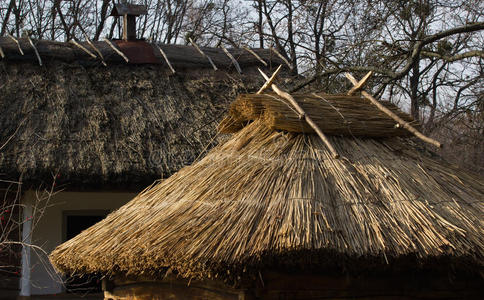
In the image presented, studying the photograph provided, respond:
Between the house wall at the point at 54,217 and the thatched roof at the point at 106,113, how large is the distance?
67 cm

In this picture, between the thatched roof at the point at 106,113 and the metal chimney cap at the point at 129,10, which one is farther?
the metal chimney cap at the point at 129,10

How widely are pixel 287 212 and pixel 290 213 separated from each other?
4 cm

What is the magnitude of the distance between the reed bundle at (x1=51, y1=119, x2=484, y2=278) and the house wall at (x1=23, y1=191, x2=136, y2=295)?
4646 mm

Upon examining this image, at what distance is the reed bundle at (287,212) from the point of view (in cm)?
409

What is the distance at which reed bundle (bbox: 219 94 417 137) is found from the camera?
5074 mm

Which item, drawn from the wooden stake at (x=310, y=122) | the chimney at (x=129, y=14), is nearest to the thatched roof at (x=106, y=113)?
the chimney at (x=129, y=14)

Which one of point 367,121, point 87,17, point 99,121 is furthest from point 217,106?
point 87,17

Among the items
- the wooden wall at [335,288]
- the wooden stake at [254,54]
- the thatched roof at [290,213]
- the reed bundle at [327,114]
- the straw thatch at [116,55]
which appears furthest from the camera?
the wooden stake at [254,54]

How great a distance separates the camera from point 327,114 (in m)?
5.24

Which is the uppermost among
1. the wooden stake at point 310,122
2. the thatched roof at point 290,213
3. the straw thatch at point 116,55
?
the straw thatch at point 116,55

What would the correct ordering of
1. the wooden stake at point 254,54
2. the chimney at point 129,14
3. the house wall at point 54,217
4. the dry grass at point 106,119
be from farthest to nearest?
the chimney at point 129,14 < the wooden stake at point 254,54 < the house wall at point 54,217 < the dry grass at point 106,119

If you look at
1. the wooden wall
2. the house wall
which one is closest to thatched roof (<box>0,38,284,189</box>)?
the house wall

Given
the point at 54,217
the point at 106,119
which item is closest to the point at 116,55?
the point at 106,119

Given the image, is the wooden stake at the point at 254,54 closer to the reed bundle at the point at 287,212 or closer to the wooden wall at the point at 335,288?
the reed bundle at the point at 287,212
